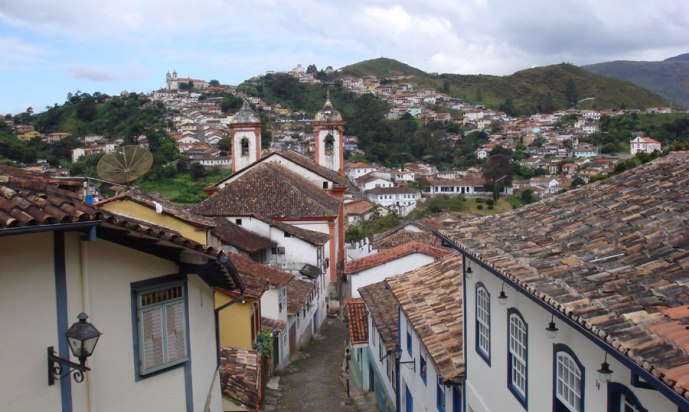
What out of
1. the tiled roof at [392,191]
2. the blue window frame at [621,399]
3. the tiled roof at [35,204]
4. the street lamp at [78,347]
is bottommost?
the tiled roof at [392,191]

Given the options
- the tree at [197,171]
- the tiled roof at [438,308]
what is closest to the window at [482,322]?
the tiled roof at [438,308]

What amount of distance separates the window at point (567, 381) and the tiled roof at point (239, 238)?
19361 mm

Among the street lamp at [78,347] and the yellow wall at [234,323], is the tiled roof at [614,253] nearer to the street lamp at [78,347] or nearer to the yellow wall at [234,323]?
the street lamp at [78,347]

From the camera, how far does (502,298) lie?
8.30 m

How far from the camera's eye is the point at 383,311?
17703mm

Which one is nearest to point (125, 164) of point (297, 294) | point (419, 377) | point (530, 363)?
point (530, 363)

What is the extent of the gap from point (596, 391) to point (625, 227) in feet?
6.96

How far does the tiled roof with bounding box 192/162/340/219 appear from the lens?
3109 centimetres

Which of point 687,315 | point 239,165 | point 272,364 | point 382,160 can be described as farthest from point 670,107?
point 687,315

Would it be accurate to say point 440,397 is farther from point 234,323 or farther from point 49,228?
point 49,228

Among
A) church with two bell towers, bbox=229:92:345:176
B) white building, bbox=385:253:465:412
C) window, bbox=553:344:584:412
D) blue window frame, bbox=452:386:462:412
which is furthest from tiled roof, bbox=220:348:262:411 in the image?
church with two bell towers, bbox=229:92:345:176

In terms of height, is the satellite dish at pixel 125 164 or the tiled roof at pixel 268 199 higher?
the satellite dish at pixel 125 164

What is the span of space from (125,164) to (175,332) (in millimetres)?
4365

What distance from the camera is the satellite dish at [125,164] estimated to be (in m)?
10.6
